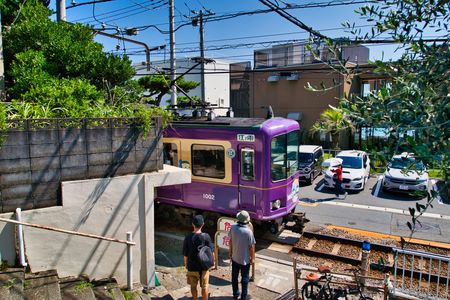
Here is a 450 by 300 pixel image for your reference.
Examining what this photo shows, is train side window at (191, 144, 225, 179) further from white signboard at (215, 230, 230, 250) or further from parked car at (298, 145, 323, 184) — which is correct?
parked car at (298, 145, 323, 184)

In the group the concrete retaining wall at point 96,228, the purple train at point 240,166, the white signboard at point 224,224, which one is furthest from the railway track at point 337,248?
the concrete retaining wall at point 96,228

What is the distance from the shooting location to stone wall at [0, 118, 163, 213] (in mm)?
5172

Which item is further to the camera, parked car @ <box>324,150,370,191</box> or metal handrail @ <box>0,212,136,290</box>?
parked car @ <box>324,150,370,191</box>

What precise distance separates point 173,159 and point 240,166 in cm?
234

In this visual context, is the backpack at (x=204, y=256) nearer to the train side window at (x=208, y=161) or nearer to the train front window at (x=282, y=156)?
the train front window at (x=282, y=156)

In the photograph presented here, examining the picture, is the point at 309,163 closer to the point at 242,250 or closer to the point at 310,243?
the point at 310,243

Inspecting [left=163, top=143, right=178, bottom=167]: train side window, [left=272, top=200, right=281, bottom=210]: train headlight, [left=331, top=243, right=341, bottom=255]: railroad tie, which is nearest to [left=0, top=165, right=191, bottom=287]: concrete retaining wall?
[left=272, top=200, right=281, bottom=210]: train headlight

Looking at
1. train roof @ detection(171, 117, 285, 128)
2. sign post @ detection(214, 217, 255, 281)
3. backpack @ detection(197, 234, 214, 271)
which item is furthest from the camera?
train roof @ detection(171, 117, 285, 128)

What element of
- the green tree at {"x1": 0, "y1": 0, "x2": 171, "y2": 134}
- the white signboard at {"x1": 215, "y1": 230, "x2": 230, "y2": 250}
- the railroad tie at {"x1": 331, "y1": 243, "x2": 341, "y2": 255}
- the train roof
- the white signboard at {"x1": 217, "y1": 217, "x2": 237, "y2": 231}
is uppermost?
the green tree at {"x1": 0, "y1": 0, "x2": 171, "y2": 134}

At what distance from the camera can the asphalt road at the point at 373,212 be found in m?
11.0

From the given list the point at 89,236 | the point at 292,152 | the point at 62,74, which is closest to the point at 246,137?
the point at 292,152

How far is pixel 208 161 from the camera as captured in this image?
9.91 meters

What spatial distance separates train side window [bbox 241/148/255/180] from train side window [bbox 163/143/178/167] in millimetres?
2272

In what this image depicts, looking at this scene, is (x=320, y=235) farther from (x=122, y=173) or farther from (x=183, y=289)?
(x=122, y=173)
